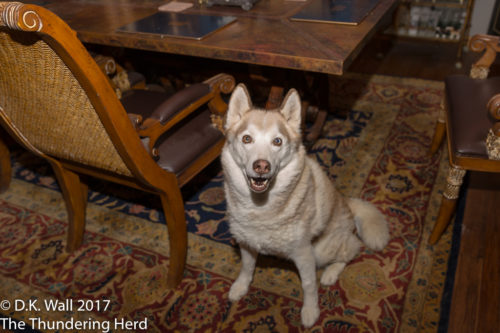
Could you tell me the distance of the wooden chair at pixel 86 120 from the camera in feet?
4.20

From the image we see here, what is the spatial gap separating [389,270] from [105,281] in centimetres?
160

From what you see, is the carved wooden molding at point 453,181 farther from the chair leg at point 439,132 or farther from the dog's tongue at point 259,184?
the dog's tongue at point 259,184

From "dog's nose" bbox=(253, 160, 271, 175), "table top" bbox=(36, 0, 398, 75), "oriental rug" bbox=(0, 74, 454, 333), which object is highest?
"table top" bbox=(36, 0, 398, 75)

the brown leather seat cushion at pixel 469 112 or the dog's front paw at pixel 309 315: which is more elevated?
the brown leather seat cushion at pixel 469 112

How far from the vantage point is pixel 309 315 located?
176cm

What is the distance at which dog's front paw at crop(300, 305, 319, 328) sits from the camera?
1746 mm

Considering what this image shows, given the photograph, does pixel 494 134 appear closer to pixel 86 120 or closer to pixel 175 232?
pixel 175 232

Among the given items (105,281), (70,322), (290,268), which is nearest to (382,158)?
(290,268)

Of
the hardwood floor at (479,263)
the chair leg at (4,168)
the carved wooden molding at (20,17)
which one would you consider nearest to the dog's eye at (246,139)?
the carved wooden molding at (20,17)

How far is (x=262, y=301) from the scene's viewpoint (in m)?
1.90

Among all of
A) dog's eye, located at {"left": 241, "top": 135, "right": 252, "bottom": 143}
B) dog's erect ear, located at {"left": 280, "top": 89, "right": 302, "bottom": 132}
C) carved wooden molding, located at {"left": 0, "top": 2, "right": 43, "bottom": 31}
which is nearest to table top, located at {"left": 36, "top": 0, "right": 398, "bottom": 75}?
dog's erect ear, located at {"left": 280, "top": 89, "right": 302, "bottom": 132}

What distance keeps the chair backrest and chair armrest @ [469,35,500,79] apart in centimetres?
208

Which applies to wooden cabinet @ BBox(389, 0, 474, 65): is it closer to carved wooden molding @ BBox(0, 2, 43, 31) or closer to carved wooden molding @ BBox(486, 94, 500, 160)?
carved wooden molding @ BBox(486, 94, 500, 160)

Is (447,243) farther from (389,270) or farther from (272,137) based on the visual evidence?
(272,137)
